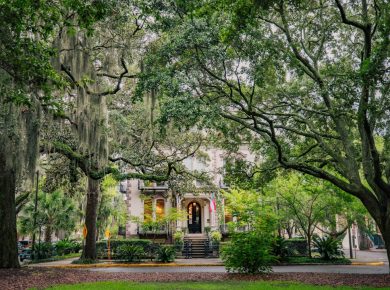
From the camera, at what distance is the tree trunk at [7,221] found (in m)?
13.7

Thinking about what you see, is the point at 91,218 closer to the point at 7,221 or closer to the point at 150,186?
the point at 7,221

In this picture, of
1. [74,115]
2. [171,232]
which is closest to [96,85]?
[74,115]

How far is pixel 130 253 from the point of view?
2448cm

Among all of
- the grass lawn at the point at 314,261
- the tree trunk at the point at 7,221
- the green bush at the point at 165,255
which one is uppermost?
the tree trunk at the point at 7,221

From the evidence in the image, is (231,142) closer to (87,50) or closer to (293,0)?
(87,50)

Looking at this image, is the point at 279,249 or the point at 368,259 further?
the point at 368,259

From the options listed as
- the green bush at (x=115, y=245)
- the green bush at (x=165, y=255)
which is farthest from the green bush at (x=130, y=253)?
the green bush at (x=165, y=255)

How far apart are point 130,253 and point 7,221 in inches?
456

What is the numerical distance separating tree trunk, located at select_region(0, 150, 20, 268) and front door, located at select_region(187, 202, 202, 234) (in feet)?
83.4

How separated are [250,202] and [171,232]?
11.6m

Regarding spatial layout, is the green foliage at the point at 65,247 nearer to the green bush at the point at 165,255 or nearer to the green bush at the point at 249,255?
the green bush at the point at 165,255

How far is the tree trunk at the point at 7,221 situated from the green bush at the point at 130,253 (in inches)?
429

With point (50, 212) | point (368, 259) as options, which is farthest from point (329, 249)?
point (50, 212)

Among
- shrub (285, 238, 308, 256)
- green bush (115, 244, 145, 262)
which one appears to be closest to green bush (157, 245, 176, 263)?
green bush (115, 244, 145, 262)
